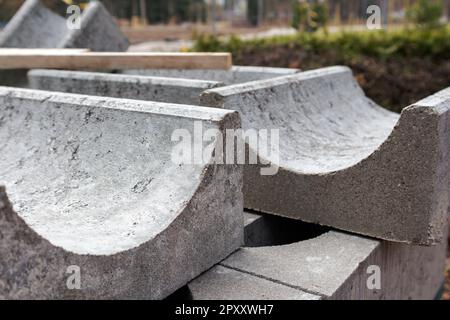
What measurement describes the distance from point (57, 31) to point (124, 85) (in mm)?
2530

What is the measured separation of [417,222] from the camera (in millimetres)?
2664

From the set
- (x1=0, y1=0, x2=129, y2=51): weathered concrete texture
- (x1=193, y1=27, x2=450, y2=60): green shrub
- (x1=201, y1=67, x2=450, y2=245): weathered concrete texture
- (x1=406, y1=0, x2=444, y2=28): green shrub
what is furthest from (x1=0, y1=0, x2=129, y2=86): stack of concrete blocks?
(x1=406, y1=0, x2=444, y2=28): green shrub

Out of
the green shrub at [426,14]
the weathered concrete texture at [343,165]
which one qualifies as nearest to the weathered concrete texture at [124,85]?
the weathered concrete texture at [343,165]

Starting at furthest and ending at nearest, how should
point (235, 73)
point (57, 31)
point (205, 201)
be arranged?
point (57, 31)
point (235, 73)
point (205, 201)

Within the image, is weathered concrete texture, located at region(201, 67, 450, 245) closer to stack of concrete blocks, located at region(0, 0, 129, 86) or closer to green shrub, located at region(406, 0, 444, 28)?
stack of concrete blocks, located at region(0, 0, 129, 86)

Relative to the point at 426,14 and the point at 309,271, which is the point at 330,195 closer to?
the point at 309,271

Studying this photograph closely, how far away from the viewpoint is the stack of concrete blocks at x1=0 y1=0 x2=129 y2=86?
17.2 ft

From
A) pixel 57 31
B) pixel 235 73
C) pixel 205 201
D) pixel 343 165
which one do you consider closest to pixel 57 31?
pixel 57 31

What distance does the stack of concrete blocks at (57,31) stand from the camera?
17.2 feet

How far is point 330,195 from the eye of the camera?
→ 293 cm

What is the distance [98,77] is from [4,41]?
186 cm

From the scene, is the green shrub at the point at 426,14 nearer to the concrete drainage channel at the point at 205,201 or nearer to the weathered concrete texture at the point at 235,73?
the weathered concrete texture at the point at 235,73

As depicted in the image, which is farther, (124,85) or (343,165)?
(124,85)
